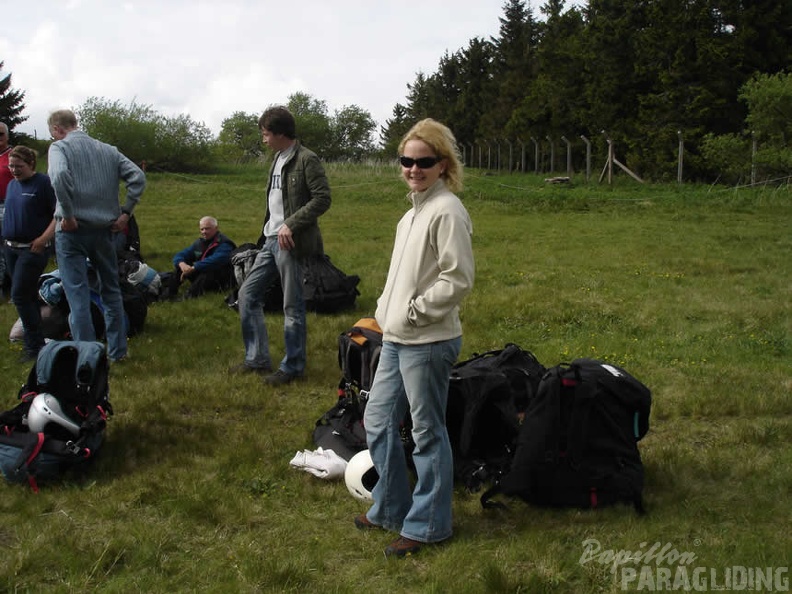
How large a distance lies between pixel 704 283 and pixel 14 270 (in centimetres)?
850

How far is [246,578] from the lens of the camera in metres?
3.52

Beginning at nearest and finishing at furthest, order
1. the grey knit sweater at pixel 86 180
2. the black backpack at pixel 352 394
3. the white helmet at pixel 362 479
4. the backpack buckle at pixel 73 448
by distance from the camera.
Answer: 1. the white helmet at pixel 362 479
2. the backpack buckle at pixel 73 448
3. the black backpack at pixel 352 394
4. the grey knit sweater at pixel 86 180

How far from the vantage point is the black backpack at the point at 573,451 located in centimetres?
407

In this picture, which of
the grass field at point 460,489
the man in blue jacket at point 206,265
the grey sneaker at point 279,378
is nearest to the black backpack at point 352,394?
the grass field at point 460,489

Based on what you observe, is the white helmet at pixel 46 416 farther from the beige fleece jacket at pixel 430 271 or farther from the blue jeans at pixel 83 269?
the beige fleece jacket at pixel 430 271

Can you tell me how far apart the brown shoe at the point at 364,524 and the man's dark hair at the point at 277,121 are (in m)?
3.24

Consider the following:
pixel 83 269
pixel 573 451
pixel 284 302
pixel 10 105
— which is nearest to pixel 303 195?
pixel 284 302

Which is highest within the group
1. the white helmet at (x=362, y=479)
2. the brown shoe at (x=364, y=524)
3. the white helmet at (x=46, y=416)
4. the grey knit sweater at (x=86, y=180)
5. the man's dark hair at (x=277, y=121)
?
the man's dark hair at (x=277, y=121)

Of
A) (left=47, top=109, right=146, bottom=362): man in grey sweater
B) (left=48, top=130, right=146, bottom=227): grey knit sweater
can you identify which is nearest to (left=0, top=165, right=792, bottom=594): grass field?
(left=47, top=109, right=146, bottom=362): man in grey sweater

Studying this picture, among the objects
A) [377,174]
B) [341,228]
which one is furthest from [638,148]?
[341,228]

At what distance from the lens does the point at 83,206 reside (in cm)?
621

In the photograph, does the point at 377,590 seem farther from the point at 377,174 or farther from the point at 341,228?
the point at 377,174

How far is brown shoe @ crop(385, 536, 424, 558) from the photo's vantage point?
367 centimetres

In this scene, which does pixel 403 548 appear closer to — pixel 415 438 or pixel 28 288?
pixel 415 438
